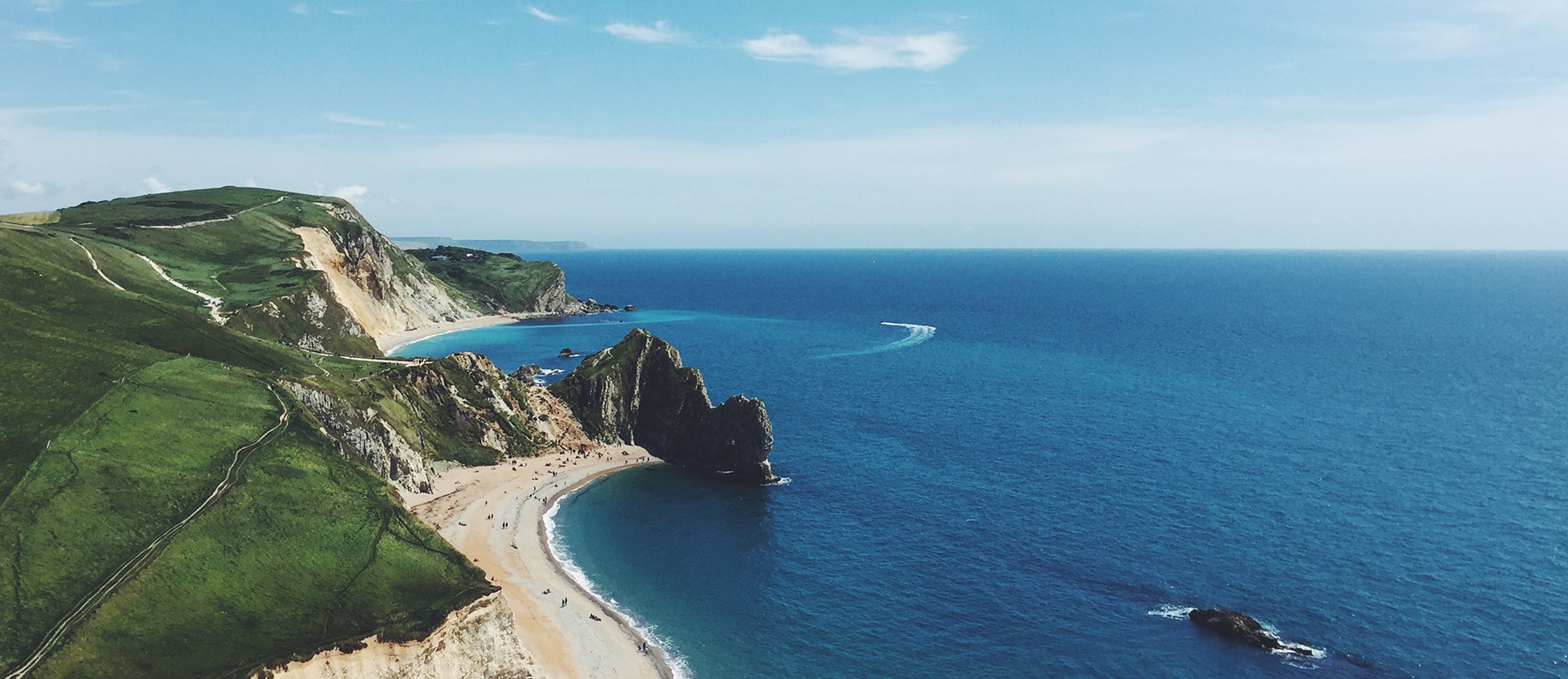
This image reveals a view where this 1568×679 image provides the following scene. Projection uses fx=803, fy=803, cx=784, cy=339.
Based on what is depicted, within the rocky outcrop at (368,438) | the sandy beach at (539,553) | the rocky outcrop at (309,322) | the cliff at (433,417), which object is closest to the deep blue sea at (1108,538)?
the sandy beach at (539,553)

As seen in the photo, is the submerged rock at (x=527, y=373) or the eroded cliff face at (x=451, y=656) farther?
the submerged rock at (x=527, y=373)

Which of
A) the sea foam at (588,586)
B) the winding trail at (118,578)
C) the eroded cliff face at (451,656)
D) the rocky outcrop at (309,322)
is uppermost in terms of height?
the rocky outcrop at (309,322)

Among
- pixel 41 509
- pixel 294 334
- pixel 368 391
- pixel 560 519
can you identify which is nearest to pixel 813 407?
pixel 560 519

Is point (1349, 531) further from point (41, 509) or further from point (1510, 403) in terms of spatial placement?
point (41, 509)

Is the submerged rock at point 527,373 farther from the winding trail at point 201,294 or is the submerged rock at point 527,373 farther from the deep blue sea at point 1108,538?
the winding trail at point 201,294

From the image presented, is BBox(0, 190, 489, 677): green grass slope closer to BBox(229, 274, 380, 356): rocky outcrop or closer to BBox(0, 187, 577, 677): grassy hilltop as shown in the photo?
BBox(0, 187, 577, 677): grassy hilltop

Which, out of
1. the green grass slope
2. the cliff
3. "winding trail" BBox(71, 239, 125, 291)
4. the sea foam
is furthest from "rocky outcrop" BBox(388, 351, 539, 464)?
"winding trail" BBox(71, 239, 125, 291)
